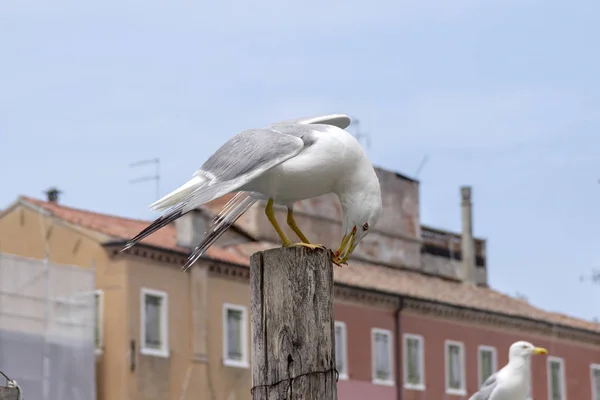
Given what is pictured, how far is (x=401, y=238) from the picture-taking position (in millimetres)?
56156

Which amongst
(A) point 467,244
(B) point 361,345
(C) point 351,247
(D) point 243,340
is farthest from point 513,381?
(A) point 467,244

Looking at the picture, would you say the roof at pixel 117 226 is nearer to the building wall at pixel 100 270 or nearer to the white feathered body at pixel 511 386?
the building wall at pixel 100 270

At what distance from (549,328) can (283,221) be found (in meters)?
12.3

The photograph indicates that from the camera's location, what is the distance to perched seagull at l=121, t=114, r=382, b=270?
888cm

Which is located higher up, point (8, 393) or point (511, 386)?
point (511, 386)

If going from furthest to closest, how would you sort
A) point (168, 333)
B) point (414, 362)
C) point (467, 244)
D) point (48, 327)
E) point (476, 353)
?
point (467, 244) → point (476, 353) → point (414, 362) → point (168, 333) → point (48, 327)

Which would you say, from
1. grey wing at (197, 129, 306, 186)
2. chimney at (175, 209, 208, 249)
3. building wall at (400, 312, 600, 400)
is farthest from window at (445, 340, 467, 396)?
grey wing at (197, 129, 306, 186)

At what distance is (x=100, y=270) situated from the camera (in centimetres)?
4247

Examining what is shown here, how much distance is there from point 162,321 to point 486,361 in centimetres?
1557

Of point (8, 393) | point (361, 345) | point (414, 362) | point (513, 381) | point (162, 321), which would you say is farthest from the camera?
point (414, 362)

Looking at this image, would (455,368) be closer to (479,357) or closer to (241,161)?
(479,357)

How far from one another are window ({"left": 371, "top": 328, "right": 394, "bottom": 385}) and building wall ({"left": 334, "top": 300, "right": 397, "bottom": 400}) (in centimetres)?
18

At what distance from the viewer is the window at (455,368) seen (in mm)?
53906

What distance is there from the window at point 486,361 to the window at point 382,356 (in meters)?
4.56
